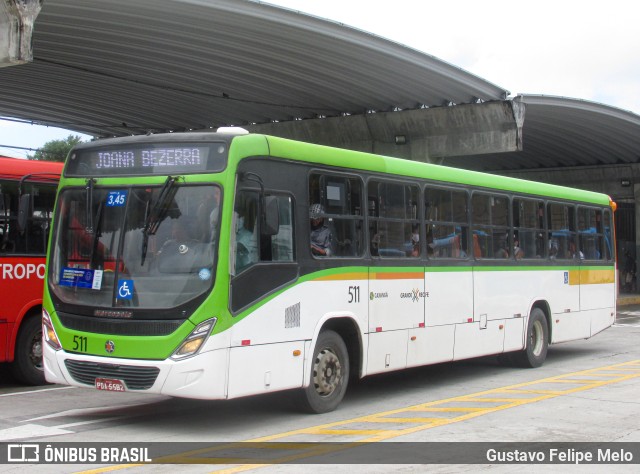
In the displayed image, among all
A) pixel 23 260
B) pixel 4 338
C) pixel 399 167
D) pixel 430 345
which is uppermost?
pixel 399 167

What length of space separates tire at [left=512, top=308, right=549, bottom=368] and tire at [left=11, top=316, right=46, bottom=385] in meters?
7.86

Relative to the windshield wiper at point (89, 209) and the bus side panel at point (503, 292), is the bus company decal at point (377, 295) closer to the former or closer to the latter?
the bus side panel at point (503, 292)

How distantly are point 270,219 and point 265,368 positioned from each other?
1.57 meters

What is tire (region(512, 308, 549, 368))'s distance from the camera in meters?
15.6

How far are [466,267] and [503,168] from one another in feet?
98.4

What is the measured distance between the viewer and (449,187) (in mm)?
13469

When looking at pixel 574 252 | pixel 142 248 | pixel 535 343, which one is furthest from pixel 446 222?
pixel 142 248

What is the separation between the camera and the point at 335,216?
11.0 meters

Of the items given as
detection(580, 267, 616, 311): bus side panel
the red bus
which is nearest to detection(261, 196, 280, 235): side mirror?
the red bus

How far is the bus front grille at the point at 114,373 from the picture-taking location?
9.15 meters

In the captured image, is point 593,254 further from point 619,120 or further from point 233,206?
point 619,120

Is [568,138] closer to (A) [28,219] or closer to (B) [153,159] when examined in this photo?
(A) [28,219]

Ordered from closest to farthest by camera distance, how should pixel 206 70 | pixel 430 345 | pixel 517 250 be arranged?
pixel 430 345, pixel 517 250, pixel 206 70

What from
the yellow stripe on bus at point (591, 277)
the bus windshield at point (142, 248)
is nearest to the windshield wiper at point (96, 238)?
the bus windshield at point (142, 248)
